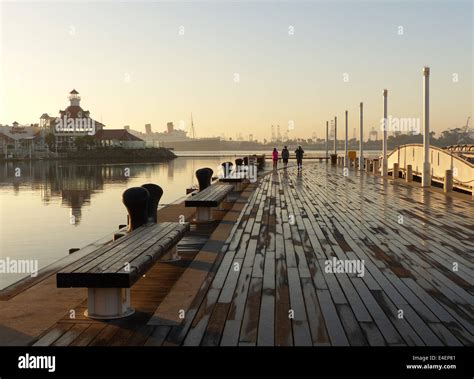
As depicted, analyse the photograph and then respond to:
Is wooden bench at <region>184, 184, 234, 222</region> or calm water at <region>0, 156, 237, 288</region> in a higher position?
wooden bench at <region>184, 184, 234, 222</region>

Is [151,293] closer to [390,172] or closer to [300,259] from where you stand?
[300,259]

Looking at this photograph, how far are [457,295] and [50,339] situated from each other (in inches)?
164

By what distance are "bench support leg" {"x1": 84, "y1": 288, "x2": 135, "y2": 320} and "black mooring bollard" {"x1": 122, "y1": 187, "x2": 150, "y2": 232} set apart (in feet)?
9.81

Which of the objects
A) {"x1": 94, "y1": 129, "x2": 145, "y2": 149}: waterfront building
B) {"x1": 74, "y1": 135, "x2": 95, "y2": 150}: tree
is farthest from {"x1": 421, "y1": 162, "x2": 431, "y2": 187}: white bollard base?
{"x1": 94, "y1": 129, "x2": 145, "y2": 149}: waterfront building

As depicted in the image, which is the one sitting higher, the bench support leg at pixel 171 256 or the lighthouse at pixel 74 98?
the lighthouse at pixel 74 98

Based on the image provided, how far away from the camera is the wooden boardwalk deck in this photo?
4828 mm

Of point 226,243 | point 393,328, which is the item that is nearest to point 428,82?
point 226,243

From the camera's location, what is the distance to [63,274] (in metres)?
4.88

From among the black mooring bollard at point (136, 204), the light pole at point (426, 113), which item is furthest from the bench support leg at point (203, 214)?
the light pole at point (426, 113)

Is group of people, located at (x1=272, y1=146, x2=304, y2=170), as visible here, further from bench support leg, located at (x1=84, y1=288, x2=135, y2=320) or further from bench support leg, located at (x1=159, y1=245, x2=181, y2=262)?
bench support leg, located at (x1=84, y1=288, x2=135, y2=320)

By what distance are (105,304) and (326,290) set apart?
2.46m

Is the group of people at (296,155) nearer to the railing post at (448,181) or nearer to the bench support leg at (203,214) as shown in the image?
the railing post at (448,181)

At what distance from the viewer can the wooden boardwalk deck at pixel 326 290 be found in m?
4.83

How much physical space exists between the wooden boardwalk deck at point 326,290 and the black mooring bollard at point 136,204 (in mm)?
1289
